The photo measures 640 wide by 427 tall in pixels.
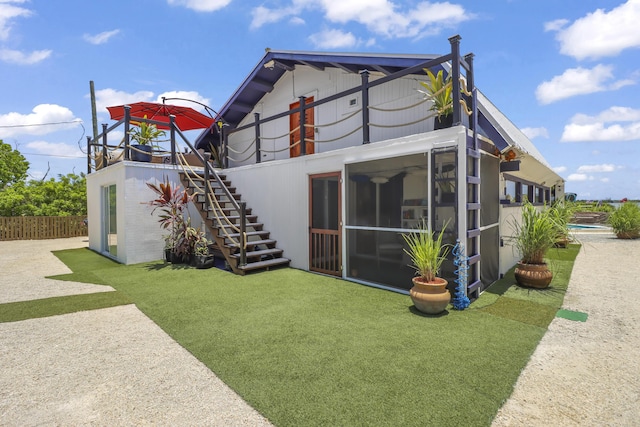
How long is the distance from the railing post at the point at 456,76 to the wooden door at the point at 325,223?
2.32m

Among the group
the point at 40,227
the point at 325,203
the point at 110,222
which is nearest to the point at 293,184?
the point at 325,203

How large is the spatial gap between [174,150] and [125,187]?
151 centimetres

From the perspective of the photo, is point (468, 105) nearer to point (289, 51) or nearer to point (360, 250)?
point (360, 250)

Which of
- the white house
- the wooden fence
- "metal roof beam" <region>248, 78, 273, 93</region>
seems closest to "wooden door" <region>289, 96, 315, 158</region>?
the white house

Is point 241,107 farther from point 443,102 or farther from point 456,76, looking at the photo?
point 456,76

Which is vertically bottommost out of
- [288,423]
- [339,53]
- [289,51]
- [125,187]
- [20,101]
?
[288,423]

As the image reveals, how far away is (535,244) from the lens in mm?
5438

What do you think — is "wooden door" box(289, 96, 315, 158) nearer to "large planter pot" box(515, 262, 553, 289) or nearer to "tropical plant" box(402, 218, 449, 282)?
"tropical plant" box(402, 218, 449, 282)

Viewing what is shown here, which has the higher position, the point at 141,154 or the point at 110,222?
the point at 141,154

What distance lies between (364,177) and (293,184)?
78.1 inches

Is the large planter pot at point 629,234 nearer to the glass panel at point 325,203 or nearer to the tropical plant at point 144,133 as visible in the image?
the glass panel at point 325,203

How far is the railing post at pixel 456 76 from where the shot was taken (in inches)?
173

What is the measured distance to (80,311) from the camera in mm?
4406

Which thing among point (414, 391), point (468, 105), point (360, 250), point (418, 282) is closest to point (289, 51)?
point (468, 105)
